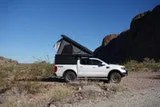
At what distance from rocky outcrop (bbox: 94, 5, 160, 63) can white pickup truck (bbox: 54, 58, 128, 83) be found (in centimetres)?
5236

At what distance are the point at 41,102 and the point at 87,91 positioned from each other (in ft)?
8.27

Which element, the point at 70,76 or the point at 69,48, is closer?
the point at 70,76

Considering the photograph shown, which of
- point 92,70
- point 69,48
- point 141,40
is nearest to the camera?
point 92,70

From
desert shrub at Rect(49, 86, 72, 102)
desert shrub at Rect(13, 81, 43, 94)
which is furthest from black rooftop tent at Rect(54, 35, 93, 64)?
desert shrub at Rect(49, 86, 72, 102)

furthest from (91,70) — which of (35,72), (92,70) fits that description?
(35,72)

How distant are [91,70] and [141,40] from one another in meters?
68.4

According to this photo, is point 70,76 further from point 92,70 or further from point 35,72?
point 35,72

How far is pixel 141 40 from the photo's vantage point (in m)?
85.5

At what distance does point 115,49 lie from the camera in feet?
343

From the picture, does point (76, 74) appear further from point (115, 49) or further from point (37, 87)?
point (115, 49)

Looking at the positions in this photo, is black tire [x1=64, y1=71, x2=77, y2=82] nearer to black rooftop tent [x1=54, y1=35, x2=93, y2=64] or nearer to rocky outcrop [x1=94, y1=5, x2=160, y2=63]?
black rooftop tent [x1=54, y1=35, x2=93, y2=64]

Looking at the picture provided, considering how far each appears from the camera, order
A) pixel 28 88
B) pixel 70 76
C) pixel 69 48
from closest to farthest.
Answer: pixel 28 88, pixel 70 76, pixel 69 48

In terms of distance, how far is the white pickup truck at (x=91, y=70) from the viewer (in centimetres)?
1927

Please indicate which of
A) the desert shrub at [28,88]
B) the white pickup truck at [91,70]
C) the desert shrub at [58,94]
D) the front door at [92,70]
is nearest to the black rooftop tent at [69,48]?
the white pickup truck at [91,70]
